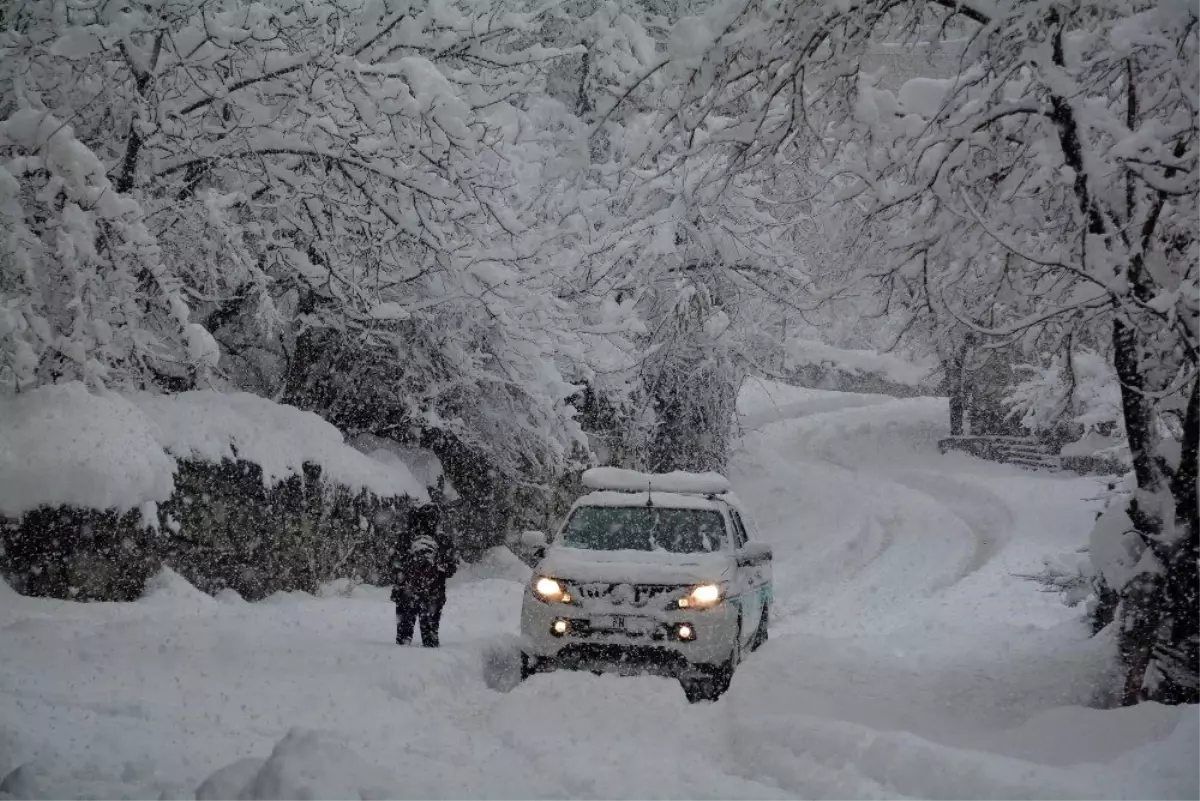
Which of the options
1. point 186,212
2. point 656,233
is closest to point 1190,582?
point 186,212

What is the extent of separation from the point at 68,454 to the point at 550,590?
4.28m

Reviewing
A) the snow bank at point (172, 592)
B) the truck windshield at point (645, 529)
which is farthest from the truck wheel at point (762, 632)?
the snow bank at point (172, 592)

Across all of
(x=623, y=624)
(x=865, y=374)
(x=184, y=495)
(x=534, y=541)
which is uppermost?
(x=865, y=374)

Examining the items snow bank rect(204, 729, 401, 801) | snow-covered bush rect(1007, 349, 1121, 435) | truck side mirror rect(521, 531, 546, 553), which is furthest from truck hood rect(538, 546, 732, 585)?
snow bank rect(204, 729, 401, 801)

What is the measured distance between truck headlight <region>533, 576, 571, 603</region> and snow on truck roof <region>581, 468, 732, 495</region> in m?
1.71

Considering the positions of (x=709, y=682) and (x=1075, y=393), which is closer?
(x=709, y=682)

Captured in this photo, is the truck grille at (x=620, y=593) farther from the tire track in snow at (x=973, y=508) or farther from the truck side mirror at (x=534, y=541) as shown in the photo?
the tire track in snow at (x=973, y=508)

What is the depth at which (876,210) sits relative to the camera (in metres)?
6.70

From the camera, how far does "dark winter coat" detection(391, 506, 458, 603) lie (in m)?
9.31

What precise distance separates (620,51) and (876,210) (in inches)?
597

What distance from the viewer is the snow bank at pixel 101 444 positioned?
840cm

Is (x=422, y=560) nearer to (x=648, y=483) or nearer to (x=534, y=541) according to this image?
(x=534, y=541)

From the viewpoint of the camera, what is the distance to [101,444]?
8.63 meters

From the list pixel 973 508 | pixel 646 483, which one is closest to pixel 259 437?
pixel 646 483
